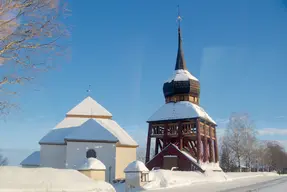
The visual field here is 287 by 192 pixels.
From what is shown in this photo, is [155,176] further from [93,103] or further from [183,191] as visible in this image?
[93,103]

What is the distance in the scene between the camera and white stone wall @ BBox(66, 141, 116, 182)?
3186cm

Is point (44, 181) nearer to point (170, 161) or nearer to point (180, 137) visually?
point (170, 161)

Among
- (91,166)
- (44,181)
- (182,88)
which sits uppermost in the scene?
(182,88)

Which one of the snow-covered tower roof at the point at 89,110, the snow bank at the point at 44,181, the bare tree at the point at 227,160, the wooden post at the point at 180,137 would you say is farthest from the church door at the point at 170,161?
the bare tree at the point at 227,160

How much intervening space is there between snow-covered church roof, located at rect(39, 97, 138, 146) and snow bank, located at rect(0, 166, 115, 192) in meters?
15.8

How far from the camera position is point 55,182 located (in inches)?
587

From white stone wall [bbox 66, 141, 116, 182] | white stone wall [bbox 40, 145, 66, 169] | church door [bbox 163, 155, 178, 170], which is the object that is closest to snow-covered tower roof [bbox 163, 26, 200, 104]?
church door [bbox 163, 155, 178, 170]

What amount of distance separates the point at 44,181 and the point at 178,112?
26.9m

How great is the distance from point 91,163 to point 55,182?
6.77 m

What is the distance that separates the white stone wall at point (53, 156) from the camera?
3432 cm

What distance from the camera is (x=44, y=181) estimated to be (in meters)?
14.6

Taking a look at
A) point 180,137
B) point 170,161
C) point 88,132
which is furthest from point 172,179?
point 180,137

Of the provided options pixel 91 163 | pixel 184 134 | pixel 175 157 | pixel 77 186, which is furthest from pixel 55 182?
pixel 184 134

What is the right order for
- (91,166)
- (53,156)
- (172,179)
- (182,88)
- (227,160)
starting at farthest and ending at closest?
(227,160) < (182,88) < (53,156) < (172,179) < (91,166)
